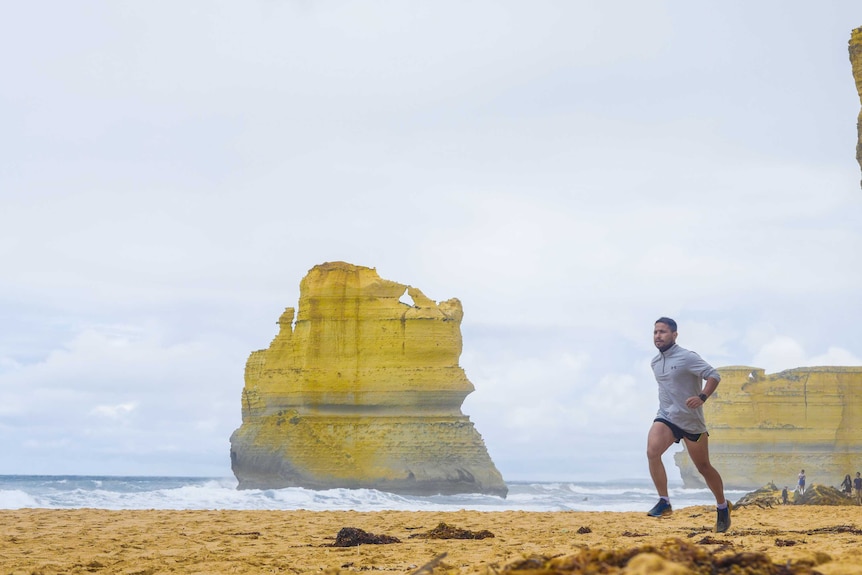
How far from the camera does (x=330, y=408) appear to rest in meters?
38.4

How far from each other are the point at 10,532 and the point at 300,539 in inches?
129

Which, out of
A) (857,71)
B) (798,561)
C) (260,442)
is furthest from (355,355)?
(798,561)

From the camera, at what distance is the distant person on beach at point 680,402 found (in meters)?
7.78

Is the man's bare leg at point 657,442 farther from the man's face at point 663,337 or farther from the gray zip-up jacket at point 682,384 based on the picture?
the man's face at point 663,337

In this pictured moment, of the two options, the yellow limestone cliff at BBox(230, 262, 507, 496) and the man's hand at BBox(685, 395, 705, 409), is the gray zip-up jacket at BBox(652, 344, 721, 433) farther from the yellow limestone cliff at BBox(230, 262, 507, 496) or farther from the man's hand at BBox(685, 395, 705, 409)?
the yellow limestone cliff at BBox(230, 262, 507, 496)

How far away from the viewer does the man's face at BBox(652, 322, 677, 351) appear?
313 inches

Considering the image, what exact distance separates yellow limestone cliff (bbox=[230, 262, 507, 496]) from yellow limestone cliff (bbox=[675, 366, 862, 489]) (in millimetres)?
25147

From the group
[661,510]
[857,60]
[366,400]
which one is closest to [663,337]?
[661,510]

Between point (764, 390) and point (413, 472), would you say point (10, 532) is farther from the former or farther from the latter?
point (764, 390)

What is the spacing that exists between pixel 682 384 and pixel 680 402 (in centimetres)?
14

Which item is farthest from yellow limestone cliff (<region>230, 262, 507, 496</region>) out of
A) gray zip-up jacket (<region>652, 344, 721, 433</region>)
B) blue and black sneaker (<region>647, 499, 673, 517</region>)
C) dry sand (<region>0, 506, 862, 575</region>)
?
gray zip-up jacket (<region>652, 344, 721, 433</region>)

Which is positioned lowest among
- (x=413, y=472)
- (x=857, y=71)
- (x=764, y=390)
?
(x=413, y=472)

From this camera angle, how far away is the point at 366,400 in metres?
38.0

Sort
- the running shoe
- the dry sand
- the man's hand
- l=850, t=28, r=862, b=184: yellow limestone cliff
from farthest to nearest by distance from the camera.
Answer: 1. l=850, t=28, r=862, b=184: yellow limestone cliff
2. the running shoe
3. the man's hand
4. the dry sand
